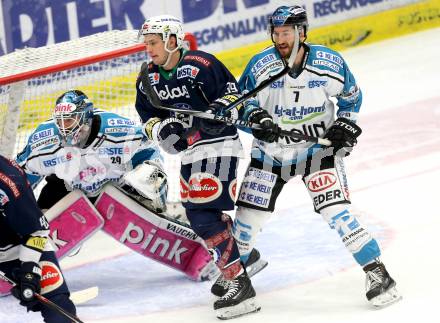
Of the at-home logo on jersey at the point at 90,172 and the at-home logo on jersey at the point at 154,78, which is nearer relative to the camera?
the at-home logo on jersey at the point at 154,78

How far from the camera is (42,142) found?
18.3 ft

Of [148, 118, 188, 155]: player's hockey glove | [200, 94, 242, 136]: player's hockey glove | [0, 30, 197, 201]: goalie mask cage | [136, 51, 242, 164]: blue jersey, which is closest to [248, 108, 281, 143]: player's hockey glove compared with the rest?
[200, 94, 242, 136]: player's hockey glove

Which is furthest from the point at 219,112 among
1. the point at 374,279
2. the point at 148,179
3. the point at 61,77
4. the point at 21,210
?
the point at 61,77

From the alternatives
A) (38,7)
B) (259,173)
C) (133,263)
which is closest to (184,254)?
(133,263)

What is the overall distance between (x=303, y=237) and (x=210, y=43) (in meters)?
3.46

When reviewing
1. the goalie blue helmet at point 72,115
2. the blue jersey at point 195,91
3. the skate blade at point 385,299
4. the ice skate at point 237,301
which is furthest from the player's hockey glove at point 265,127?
the goalie blue helmet at point 72,115

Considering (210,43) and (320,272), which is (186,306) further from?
(210,43)

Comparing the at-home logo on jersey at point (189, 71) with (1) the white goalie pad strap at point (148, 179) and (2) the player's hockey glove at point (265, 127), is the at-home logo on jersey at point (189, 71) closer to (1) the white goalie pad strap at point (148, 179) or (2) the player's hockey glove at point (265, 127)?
(2) the player's hockey glove at point (265, 127)

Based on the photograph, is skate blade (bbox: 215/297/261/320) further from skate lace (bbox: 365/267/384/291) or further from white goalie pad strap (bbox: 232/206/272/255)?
skate lace (bbox: 365/267/384/291)

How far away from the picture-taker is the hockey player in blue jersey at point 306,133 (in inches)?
190

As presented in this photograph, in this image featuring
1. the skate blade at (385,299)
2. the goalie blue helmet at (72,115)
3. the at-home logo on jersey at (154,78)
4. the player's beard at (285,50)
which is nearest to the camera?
the skate blade at (385,299)

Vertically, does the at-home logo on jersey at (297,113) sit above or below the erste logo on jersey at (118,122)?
above

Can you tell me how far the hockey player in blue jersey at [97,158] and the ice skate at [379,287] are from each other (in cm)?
127

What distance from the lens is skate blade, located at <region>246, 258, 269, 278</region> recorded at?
17.9ft
